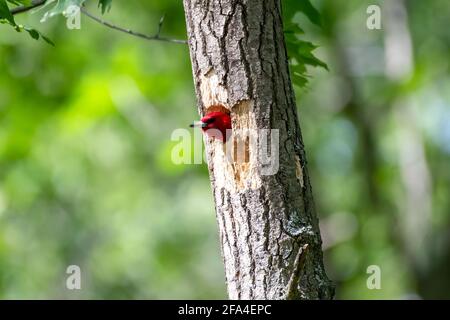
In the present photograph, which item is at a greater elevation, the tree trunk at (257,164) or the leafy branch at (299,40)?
the leafy branch at (299,40)

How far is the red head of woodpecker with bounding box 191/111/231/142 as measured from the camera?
8.63ft

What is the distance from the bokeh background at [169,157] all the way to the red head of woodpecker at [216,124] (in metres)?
3.98

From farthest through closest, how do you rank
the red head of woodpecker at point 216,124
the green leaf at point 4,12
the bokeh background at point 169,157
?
the bokeh background at point 169,157
the green leaf at point 4,12
the red head of woodpecker at point 216,124

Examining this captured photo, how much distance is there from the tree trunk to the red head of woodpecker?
0.03 metres

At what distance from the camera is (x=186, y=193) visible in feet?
37.7

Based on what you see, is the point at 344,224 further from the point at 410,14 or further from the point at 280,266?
the point at 280,266

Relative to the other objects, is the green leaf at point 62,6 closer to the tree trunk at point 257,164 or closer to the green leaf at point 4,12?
the green leaf at point 4,12

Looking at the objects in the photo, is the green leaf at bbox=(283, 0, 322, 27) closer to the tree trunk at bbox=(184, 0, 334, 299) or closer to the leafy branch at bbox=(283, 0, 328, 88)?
the leafy branch at bbox=(283, 0, 328, 88)

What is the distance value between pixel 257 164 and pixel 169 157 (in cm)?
515

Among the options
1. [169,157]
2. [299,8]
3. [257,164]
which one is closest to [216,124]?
[257,164]

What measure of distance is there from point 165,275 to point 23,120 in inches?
183

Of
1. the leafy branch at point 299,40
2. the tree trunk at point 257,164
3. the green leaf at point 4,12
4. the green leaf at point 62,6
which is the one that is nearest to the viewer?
the tree trunk at point 257,164

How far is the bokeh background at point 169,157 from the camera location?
7711mm

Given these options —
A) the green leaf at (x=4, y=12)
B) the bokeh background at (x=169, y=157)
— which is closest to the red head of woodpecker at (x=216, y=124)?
the green leaf at (x=4, y=12)
